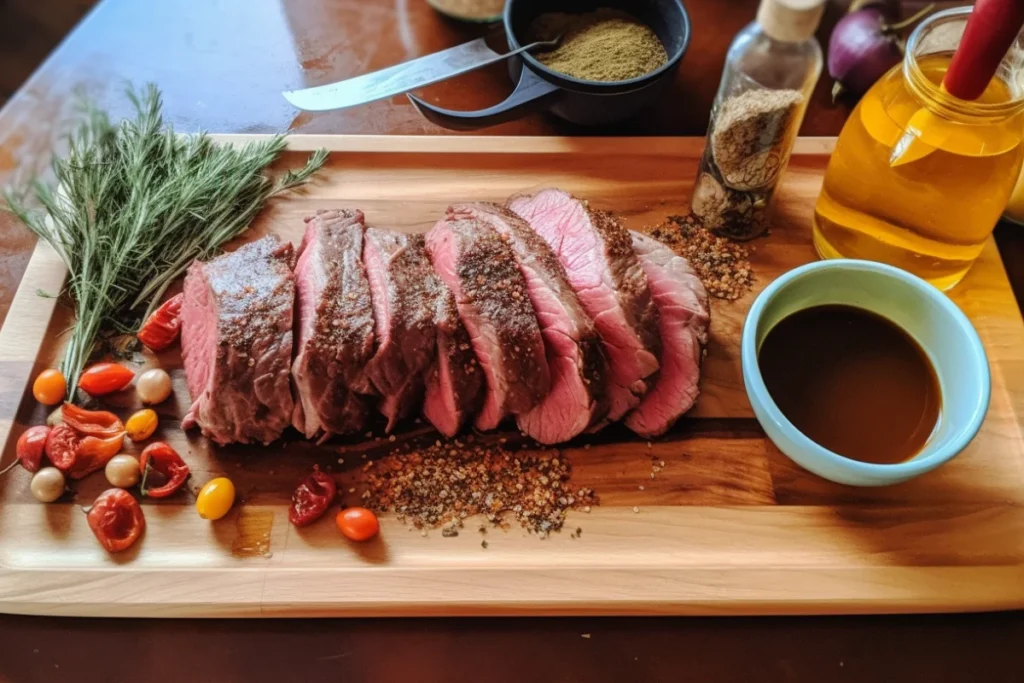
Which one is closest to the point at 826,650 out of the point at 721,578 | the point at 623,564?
the point at 721,578

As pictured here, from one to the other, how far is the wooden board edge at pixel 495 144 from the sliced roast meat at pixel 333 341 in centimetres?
62

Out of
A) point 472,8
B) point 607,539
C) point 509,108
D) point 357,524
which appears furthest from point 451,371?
point 472,8

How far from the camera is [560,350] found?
5.95 ft

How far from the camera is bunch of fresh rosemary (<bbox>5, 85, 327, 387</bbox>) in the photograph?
2084mm

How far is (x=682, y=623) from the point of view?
69.0 inches

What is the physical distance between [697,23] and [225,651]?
2.68 metres

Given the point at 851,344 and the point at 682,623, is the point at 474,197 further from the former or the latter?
the point at 682,623

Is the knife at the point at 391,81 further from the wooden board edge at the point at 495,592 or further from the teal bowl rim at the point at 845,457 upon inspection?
the wooden board edge at the point at 495,592

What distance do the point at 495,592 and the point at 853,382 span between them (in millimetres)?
1015

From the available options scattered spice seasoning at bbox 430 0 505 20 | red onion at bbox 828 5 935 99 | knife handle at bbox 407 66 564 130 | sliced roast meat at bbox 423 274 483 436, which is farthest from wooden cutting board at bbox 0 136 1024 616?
scattered spice seasoning at bbox 430 0 505 20

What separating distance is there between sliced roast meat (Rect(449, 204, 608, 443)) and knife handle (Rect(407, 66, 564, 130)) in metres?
0.43

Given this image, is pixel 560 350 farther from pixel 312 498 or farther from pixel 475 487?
pixel 312 498

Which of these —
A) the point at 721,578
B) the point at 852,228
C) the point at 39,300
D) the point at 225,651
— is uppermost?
the point at 39,300

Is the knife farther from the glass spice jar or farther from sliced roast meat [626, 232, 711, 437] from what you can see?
sliced roast meat [626, 232, 711, 437]
